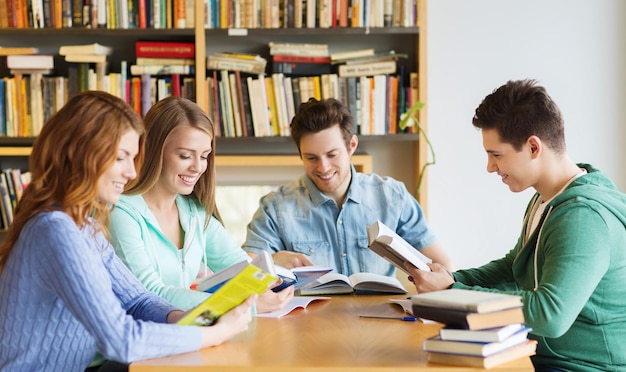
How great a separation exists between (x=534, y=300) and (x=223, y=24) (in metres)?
2.55

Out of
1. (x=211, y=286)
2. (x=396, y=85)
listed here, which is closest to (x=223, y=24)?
(x=396, y=85)

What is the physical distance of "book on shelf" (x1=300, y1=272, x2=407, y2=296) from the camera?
2.49m

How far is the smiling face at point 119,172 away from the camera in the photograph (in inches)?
72.1

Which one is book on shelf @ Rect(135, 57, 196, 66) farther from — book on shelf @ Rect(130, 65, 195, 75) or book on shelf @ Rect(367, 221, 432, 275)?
book on shelf @ Rect(367, 221, 432, 275)

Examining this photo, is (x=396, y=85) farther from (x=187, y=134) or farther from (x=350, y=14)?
(x=187, y=134)

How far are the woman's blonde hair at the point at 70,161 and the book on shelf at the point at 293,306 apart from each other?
59cm

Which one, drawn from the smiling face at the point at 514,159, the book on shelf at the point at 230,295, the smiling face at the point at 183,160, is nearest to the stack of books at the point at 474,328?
the book on shelf at the point at 230,295

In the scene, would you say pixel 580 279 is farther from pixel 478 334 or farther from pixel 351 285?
pixel 351 285

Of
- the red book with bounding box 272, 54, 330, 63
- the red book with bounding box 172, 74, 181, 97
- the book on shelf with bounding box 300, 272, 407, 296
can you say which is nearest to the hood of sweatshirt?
the book on shelf with bounding box 300, 272, 407, 296

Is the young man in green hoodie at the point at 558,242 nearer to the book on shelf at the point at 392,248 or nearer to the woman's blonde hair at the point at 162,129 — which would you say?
the book on shelf at the point at 392,248

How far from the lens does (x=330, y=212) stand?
3.02m

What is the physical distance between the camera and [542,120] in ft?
7.04

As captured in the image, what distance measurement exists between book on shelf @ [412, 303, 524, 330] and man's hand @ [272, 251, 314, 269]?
3.29ft

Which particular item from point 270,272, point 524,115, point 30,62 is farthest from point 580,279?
point 30,62
